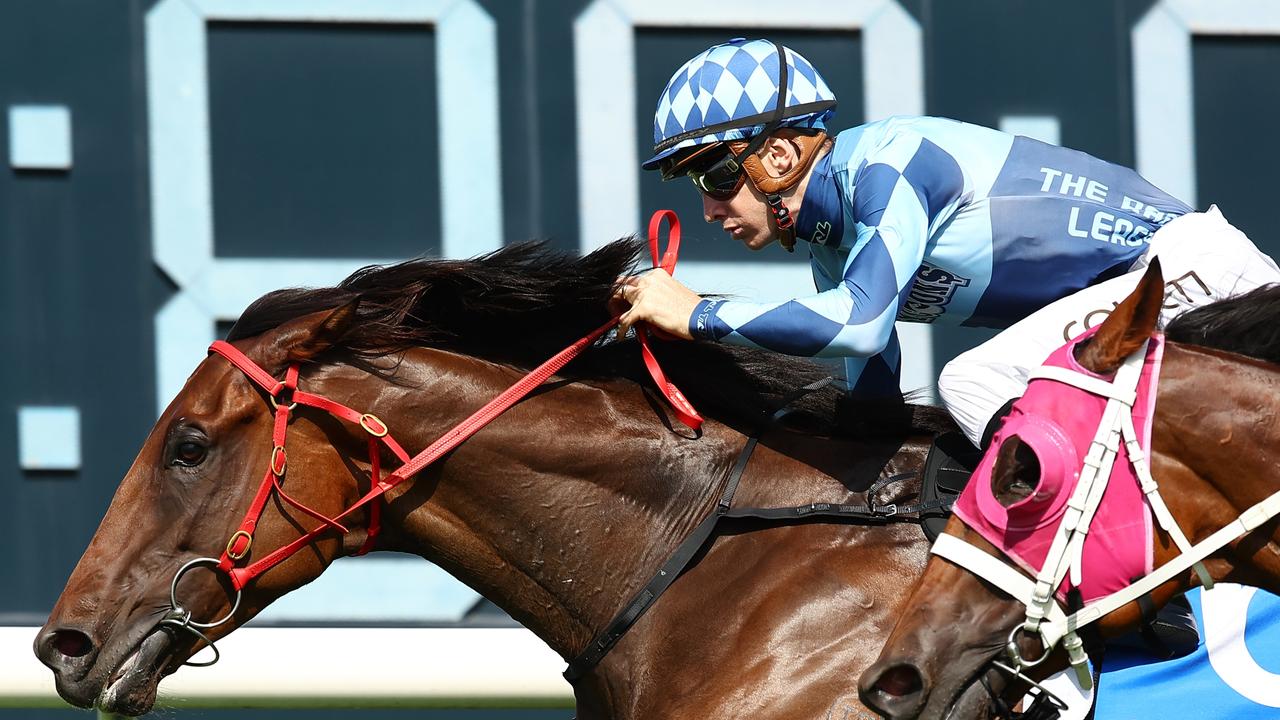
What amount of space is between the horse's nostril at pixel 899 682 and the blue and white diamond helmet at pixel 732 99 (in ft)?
3.22

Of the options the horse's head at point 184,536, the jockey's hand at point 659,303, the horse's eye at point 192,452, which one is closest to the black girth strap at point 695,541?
the jockey's hand at point 659,303

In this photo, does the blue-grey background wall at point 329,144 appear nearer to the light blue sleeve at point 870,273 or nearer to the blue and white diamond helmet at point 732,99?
the blue and white diamond helmet at point 732,99

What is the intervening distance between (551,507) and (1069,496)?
918 mm

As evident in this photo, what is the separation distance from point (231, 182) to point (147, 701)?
2.34m

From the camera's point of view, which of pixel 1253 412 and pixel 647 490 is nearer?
pixel 1253 412

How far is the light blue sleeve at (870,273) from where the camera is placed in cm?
211

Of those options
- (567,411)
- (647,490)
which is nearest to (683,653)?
(647,490)

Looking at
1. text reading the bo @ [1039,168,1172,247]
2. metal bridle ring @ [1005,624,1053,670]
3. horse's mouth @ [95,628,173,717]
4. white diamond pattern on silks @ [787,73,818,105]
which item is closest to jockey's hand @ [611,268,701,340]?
white diamond pattern on silks @ [787,73,818,105]

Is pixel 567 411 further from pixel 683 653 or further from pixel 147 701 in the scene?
pixel 147 701

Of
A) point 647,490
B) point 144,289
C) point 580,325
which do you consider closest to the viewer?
point 647,490

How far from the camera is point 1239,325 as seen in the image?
72.2 inches

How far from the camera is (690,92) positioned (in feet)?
7.71

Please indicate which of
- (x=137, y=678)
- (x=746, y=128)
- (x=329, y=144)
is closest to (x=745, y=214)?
(x=746, y=128)

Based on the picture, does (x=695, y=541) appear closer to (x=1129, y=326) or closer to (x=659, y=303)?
(x=659, y=303)
